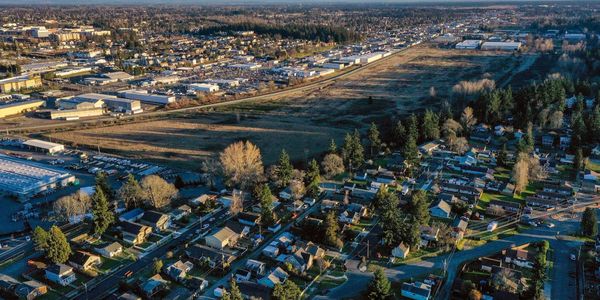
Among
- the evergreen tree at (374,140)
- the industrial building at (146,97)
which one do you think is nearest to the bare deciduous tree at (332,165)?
the evergreen tree at (374,140)

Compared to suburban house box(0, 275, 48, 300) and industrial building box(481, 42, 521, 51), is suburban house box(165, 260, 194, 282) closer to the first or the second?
suburban house box(0, 275, 48, 300)

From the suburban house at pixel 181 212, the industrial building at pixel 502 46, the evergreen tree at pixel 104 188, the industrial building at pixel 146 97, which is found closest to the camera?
the suburban house at pixel 181 212

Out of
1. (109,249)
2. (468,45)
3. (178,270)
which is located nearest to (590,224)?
(178,270)

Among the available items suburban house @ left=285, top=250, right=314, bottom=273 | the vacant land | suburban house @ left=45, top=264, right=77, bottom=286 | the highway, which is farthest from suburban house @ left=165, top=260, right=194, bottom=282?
the highway

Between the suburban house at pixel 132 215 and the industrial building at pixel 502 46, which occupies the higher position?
the industrial building at pixel 502 46

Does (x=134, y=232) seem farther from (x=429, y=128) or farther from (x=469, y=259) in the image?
(x=429, y=128)

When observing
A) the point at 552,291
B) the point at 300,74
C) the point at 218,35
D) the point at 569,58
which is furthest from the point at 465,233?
the point at 218,35

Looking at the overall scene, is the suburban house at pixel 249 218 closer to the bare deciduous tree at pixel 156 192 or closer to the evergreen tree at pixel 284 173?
the evergreen tree at pixel 284 173
